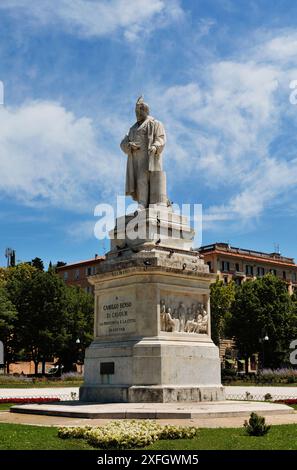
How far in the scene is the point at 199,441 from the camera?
1153 cm

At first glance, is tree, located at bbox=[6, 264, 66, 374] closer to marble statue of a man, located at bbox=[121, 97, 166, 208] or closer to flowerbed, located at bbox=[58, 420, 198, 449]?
marble statue of a man, located at bbox=[121, 97, 166, 208]

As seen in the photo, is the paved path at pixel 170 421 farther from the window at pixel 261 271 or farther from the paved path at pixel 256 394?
the window at pixel 261 271

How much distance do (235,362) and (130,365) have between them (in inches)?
2799

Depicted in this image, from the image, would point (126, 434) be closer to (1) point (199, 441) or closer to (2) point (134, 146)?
(1) point (199, 441)

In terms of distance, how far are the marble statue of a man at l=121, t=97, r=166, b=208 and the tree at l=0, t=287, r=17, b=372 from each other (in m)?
38.0

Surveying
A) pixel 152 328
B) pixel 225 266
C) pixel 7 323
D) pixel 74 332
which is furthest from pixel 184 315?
pixel 225 266

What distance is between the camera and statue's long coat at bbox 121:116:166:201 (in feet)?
71.7

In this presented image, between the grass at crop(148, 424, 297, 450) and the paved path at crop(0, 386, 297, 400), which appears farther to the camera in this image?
the paved path at crop(0, 386, 297, 400)

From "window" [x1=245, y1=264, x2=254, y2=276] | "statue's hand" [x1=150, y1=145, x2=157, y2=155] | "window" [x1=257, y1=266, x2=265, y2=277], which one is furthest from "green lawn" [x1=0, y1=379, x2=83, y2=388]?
"window" [x1=257, y1=266, x2=265, y2=277]

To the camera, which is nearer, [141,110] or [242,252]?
[141,110]

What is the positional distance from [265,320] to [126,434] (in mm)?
57284

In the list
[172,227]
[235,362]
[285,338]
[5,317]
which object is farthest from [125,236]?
[235,362]

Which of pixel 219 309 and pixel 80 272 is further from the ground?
pixel 80 272
